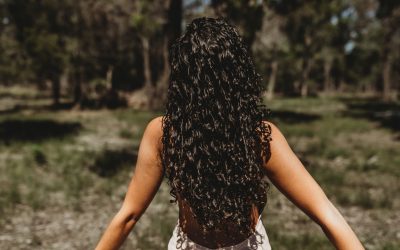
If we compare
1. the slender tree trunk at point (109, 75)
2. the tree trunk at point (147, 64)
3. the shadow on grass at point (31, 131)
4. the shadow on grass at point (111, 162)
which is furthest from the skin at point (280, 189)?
the slender tree trunk at point (109, 75)

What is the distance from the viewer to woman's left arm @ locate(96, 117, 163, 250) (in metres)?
2.03

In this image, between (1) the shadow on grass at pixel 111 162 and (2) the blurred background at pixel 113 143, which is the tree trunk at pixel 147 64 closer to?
(2) the blurred background at pixel 113 143

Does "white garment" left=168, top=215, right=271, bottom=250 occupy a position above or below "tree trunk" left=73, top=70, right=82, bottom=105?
above

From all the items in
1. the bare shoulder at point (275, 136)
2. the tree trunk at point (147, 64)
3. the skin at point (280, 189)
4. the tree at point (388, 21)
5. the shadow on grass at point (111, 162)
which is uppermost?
the tree at point (388, 21)

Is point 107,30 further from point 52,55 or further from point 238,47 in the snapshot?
point 238,47

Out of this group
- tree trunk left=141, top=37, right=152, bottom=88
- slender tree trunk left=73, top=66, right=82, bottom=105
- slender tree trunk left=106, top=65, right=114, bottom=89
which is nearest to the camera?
tree trunk left=141, top=37, right=152, bottom=88

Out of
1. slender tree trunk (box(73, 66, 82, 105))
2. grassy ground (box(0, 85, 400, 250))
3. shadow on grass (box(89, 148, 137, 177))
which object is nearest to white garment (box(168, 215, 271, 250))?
grassy ground (box(0, 85, 400, 250))

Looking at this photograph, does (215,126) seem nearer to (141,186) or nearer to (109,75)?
(141,186)

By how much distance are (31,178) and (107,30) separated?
2548 cm

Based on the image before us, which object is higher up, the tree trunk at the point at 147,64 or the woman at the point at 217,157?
the woman at the point at 217,157

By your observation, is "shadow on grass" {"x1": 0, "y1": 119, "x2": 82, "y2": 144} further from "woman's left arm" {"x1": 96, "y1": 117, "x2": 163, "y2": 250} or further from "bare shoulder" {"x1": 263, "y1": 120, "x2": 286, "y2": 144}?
"bare shoulder" {"x1": 263, "y1": 120, "x2": 286, "y2": 144}

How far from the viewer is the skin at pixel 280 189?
1770 mm

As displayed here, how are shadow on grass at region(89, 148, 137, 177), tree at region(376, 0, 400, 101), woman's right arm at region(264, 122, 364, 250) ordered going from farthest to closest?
1. tree at region(376, 0, 400, 101)
2. shadow on grass at region(89, 148, 137, 177)
3. woman's right arm at region(264, 122, 364, 250)

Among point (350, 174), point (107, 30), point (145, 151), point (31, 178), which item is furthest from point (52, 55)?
point (145, 151)
